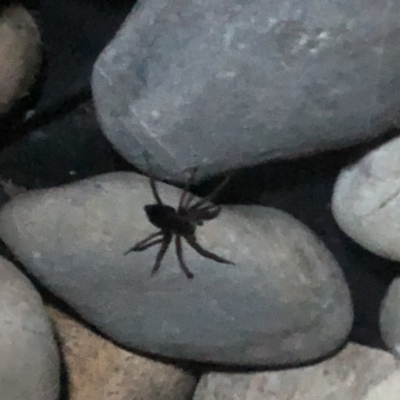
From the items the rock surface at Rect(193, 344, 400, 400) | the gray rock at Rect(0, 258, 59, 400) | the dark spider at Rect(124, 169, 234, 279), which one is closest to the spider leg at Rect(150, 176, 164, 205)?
the dark spider at Rect(124, 169, 234, 279)

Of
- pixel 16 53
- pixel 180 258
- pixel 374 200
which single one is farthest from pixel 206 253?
pixel 16 53

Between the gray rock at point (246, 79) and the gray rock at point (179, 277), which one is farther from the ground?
the gray rock at point (246, 79)

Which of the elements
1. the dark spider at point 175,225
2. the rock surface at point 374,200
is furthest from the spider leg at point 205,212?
the rock surface at point 374,200

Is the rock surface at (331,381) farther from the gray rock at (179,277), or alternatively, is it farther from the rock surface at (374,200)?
the rock surface at (374,200)

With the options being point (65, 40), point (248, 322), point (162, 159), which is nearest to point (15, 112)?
point (65, 40)

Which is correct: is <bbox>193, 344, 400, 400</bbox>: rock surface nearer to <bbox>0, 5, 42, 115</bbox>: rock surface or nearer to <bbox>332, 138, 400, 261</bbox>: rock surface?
<bbox>332, 138, 400, 261</bbox>: rock surface

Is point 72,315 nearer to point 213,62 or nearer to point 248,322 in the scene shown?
point 248,322
